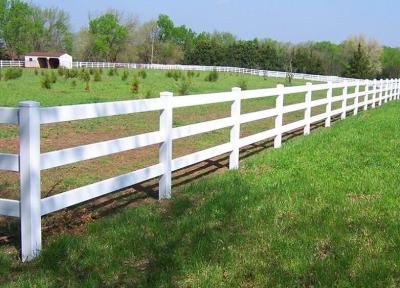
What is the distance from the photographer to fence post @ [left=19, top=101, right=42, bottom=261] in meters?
4.29

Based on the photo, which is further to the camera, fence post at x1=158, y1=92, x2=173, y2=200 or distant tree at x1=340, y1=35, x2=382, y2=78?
distant tree at x1=340, y1=35, x2=382, y2=78

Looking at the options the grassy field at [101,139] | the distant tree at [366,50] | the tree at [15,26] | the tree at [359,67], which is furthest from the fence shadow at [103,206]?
the tree at [15,26]

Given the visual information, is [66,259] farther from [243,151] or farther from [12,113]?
[243,151]

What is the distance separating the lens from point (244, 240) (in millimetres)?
4781

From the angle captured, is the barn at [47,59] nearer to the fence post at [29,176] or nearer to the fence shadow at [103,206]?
the fence shadow at [103,206]

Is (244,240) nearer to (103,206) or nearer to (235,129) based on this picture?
(103,206)

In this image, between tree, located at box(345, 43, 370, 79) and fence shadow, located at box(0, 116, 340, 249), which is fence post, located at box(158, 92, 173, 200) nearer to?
fence shadow, located at box(0, 116, 340, 249)

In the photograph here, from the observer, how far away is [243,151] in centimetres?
1043

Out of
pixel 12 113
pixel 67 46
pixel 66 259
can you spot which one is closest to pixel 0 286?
pixel 66 259

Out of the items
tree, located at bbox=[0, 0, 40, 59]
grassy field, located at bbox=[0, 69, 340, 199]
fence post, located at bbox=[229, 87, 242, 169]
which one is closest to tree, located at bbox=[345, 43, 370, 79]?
tree, located at bbox=[0, 0, 40, 59]

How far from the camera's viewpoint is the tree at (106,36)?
110 m

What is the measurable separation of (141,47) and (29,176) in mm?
116874

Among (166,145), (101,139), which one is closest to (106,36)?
(101,139)

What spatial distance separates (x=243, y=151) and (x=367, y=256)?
611cm
